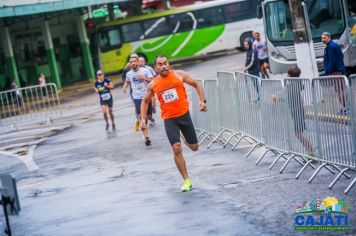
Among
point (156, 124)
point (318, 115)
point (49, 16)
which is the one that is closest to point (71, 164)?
point (156, 124)

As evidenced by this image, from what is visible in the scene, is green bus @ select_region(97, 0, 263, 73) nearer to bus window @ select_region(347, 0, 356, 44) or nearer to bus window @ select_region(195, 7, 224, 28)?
bus window @ select_region(195, 7, 224, 28)

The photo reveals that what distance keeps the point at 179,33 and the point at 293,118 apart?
1296 inches

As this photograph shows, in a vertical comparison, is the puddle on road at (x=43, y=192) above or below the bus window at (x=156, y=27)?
below

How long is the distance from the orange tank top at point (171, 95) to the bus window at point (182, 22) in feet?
108

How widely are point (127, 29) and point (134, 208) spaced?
115 feet

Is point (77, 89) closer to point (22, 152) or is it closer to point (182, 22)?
point (182, 22)

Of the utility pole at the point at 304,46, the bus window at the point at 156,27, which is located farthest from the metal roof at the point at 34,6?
the utility pole at the point at 304,46

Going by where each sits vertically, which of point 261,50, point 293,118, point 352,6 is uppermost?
point 352,6

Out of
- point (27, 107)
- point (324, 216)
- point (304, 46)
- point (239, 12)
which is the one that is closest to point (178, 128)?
point (324, 216)

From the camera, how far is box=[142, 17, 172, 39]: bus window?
43656 millimetres

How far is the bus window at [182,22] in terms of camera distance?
43562 mm

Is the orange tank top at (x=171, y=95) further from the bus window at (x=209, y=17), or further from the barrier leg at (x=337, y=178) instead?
the bus window at (x=209, y=17)

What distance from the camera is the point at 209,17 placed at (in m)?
43.6

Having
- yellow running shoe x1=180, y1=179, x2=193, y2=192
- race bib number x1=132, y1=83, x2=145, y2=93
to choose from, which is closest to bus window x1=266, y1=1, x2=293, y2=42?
race bib number x1=132, y1=83, x2=145, y2=93
